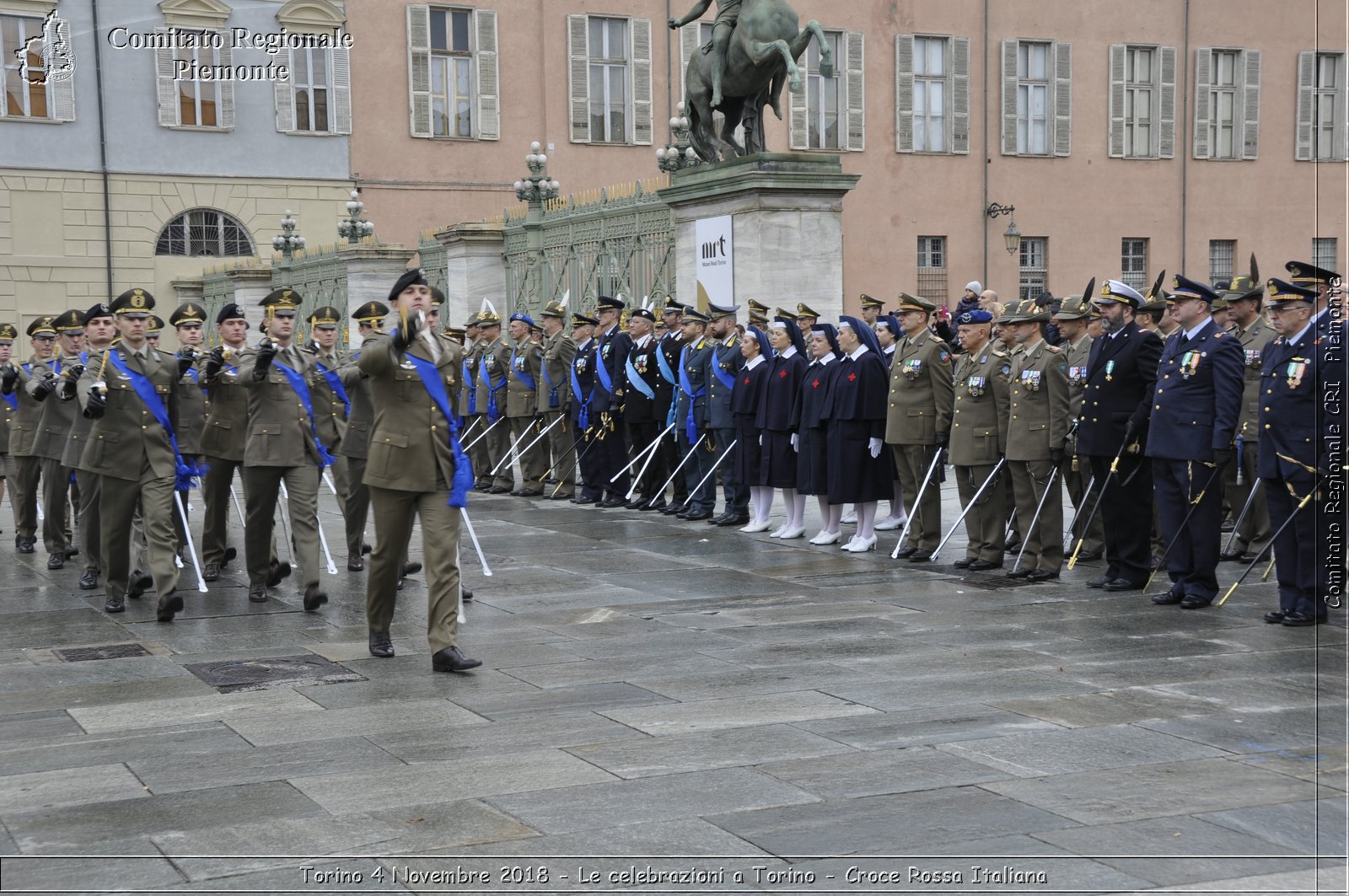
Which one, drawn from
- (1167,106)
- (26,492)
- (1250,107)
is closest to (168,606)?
(26,492)

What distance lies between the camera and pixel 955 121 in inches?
1351

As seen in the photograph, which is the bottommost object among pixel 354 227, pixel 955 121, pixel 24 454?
pixel 24 454

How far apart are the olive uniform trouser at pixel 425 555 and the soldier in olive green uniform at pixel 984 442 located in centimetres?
430

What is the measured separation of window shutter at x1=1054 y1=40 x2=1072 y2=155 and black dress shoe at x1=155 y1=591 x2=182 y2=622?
95.0 feet

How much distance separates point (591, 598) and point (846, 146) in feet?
82.5

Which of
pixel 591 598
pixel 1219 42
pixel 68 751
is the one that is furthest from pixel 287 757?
pixel 1219 42

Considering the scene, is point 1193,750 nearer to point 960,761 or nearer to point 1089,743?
point 1089,743

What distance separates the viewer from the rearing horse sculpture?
15.5 m

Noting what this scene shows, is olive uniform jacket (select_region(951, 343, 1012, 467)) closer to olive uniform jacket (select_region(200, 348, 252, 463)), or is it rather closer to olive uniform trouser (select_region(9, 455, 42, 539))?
olive uniform jacket (select_region(200, 348, 252, 463))

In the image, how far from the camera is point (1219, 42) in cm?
3547

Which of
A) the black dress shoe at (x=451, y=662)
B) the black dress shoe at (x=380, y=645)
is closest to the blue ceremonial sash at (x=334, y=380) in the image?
the black dress shoe at (x=380, y=645)

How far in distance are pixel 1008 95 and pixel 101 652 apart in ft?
96.7

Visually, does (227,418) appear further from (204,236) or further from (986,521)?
(204,236)

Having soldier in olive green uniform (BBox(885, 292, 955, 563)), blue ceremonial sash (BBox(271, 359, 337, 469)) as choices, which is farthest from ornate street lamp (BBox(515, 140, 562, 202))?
blue ceremonial sash (BBox(271, 359, 337, 469))
